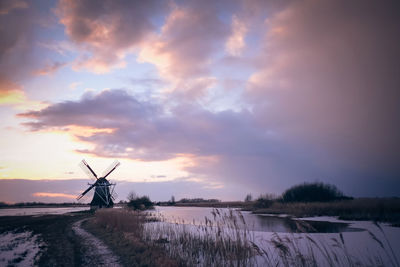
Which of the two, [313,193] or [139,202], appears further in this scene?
[139,202]

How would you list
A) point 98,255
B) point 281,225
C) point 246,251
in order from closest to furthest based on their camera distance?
point 246,251 < point 98,255 < point 281,225

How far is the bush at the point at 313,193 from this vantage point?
4184 centimetres

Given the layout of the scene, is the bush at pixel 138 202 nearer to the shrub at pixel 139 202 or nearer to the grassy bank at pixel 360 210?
the shrub at pixel 139 202

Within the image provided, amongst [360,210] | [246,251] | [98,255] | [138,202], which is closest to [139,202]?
[138,202]

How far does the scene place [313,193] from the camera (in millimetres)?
42469

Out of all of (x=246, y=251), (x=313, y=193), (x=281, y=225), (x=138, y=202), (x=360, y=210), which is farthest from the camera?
(x=138, y=202)

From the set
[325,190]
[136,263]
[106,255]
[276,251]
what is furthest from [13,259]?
[325,190]

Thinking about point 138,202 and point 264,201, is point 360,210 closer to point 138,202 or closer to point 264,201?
point 264,201

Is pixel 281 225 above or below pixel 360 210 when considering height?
below

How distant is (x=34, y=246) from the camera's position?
12422 millimetres

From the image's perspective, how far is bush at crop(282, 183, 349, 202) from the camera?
41.8 meters

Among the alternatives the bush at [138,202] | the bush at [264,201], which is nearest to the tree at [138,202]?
the bush at [138,202]

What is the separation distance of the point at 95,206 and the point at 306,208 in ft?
124

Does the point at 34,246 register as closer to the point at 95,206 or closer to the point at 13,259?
the point at 13,259
